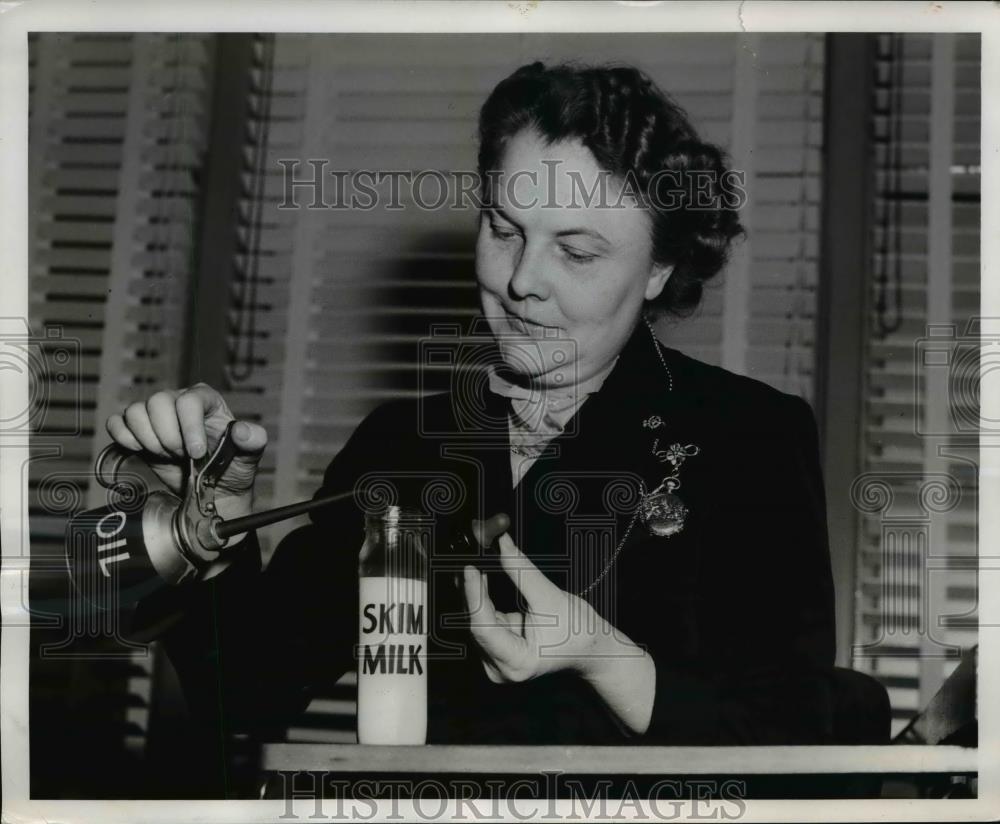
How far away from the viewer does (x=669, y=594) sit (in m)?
1.23

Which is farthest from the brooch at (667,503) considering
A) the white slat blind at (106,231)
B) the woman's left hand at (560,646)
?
the white slat blind at (106,231)

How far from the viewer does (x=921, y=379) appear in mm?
1289

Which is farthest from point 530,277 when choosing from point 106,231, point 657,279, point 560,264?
point 106,231

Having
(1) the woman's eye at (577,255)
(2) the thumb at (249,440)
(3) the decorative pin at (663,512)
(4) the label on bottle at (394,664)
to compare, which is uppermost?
(1) the woman's eye at (577,255)

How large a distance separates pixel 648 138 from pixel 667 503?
391 mm

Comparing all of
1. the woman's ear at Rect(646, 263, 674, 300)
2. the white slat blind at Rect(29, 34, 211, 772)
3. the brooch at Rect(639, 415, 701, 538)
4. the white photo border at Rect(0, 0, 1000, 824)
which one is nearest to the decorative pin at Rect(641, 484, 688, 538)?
the brooch at Rect(639, 415, 701, 538)

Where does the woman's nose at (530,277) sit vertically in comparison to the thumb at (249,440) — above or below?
above

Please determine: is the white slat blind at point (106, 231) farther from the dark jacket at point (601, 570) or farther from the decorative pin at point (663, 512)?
the decorative pin at point (663, 512)

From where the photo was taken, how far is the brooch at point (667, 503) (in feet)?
4.06

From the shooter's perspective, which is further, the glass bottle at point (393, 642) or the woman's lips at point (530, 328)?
the woman's lips at point (530, 328)

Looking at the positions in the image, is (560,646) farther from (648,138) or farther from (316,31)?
(316,31)

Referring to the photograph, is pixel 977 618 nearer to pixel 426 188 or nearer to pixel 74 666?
pixel 426 188

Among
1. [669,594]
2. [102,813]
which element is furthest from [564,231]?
[102,813]

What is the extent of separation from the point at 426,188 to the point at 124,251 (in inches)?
13.7
